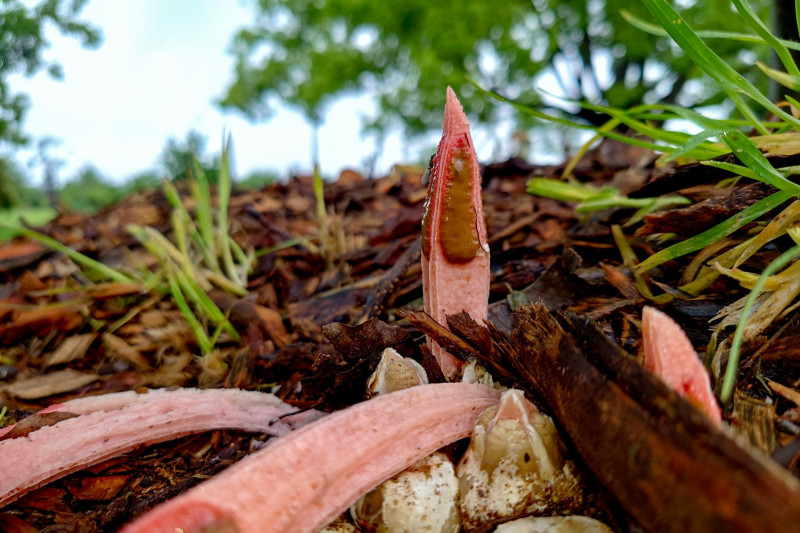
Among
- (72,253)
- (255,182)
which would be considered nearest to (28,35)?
(255,182)

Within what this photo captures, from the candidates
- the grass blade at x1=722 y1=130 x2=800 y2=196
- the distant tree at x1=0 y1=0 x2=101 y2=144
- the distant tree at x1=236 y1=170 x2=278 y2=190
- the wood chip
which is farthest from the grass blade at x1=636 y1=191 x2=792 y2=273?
the distant tree at x1=0 y1=0 x2=101 y2=144

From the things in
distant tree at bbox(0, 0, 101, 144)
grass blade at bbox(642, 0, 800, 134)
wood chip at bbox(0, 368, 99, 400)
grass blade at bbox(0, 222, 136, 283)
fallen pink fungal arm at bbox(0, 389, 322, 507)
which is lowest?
wood chip at bbox(0, 368, 99, 400)

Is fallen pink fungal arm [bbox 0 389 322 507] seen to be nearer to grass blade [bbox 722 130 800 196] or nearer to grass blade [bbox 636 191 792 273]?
grass blade [bbox 636 191 792 273]

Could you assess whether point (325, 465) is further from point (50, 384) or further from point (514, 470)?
point (50, 384)

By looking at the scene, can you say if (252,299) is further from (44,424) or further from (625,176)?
(625,176)

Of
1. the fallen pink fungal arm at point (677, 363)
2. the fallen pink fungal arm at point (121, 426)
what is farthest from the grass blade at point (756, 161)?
the fallen pink fungal arm at point (121, 426)

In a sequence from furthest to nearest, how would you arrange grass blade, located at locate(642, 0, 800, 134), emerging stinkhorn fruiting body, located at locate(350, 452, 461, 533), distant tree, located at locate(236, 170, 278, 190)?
distant tree, located at locate(236, 170, 278, 190)
grass blade, located at locate(642, 0, 800, 134)
emerging stinkhorn fruiting body, located at locate(350, 452, 461, 533)

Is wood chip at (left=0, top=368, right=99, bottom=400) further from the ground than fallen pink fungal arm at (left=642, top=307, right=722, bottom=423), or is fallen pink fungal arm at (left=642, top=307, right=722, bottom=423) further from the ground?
fallen pink fungal arm at (left=642, top=307, right=722, bottom=423)
